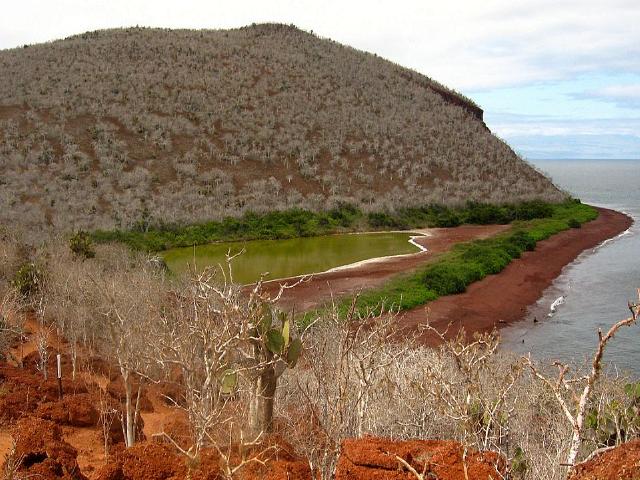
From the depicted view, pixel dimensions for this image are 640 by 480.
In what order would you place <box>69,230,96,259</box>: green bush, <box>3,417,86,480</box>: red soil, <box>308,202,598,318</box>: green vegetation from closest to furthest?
<box>3,417,86,480</box>: red soil
<box>69,230,96,259</box>: green bush
<box>308,202,598,318</box>: green vegetation

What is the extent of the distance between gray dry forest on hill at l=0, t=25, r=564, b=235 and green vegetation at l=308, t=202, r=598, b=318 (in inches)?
451

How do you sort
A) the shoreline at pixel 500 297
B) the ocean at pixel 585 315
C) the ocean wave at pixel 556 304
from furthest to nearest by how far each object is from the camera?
the ocean wave at pixel 556 304
the shoreline at pixel 500 297
the ocean at pixel 585 315

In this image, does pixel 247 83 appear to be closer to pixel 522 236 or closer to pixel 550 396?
pixel 522 236

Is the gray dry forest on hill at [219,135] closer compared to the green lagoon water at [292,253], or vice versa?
the green lagoon water at [292,253]

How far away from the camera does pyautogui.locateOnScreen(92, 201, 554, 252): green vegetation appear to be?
32875 mm

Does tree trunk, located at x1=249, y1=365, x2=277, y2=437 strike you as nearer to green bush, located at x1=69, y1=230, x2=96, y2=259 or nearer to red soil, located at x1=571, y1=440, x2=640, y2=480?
red soil, located at x1=571, y1=440, x2=640, y2=480

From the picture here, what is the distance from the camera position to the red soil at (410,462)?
5.49m

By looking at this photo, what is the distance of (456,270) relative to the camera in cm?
2562

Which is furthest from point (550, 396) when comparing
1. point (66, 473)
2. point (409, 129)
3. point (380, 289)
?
point (409, 129)

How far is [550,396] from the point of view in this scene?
938cm

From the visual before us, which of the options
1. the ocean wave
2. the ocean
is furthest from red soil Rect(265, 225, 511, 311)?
the ocean wave

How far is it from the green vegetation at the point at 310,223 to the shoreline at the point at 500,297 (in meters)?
7.21

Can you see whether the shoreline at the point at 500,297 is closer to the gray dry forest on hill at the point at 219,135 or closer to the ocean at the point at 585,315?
the ocean at the point at 585,315

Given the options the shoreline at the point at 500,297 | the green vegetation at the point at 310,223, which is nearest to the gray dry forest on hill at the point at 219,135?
the green vegetation at the point at 310,223
